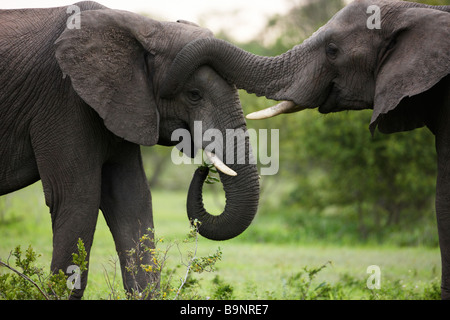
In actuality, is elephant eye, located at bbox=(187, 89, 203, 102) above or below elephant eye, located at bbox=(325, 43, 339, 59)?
below

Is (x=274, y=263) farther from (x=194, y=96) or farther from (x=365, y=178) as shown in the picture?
(x=194, y=96)

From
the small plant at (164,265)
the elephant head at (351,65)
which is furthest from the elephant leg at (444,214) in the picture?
the small plant at (164,265)

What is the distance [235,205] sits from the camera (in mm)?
5496

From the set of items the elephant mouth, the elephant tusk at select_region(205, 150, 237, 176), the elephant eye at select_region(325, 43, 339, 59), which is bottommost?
the elephant tusk at select_region(205, 150, 237, 176)

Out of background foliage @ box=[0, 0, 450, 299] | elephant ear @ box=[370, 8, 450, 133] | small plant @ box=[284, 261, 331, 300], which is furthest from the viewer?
background foliage @ box=[0, 0, 450, 299]

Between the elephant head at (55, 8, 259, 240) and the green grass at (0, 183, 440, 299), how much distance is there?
0.97m

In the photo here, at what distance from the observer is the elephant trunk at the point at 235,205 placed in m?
5.47

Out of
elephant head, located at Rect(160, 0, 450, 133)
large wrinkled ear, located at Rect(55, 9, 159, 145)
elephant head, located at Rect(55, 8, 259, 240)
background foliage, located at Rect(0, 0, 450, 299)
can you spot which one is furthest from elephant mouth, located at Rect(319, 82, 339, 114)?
background foliage, located at Rect(0, 0, 450, 299)

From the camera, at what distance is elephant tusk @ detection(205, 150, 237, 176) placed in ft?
17.6

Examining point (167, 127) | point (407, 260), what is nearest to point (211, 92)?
point (167, 127)

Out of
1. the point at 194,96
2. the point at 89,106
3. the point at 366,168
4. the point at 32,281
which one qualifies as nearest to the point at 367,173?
the point at 366,168

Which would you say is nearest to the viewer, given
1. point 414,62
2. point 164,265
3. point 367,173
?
point 414,62

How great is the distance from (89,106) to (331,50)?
198cm

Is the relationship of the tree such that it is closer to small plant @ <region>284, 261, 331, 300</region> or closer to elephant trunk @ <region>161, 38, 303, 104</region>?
small plant @ <region>284, 261, 331, 300</region>
